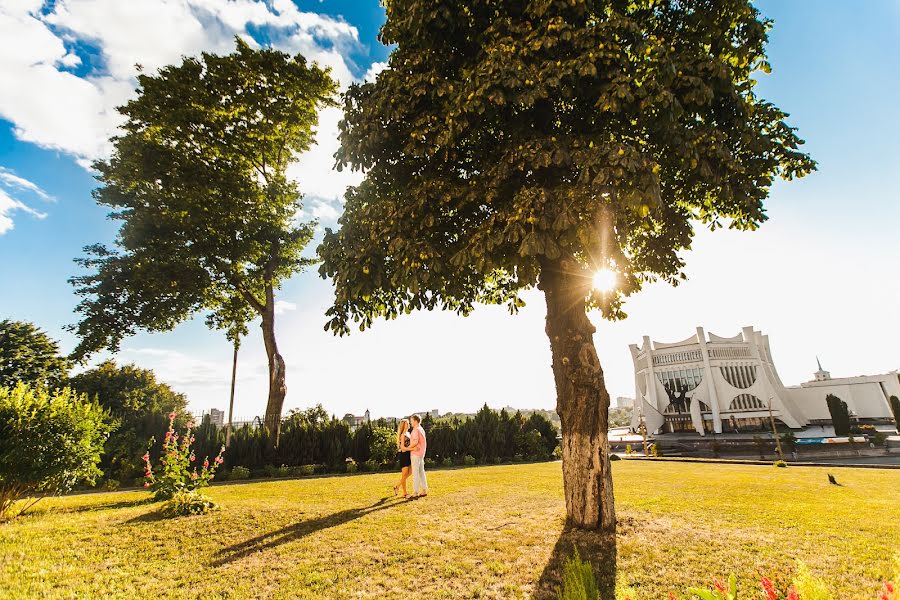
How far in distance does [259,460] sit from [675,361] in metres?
82.8

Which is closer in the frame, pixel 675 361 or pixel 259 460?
pixel 259 460

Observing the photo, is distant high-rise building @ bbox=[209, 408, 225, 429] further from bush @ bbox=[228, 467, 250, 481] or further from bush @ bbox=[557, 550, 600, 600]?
bush @ bbox=[557, 550, 600, 600]

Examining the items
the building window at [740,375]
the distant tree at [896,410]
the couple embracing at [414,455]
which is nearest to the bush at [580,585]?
the couple embracing at [414,455]

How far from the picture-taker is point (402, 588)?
497cm

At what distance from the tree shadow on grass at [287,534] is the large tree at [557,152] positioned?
3.78 meters

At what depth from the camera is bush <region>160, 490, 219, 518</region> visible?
28.1 ft

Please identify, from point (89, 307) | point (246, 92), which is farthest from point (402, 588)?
point (89, 307)

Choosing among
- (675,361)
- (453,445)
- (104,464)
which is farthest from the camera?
(675,361)

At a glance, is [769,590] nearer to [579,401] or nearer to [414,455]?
[579,401]

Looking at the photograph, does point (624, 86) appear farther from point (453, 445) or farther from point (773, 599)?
point (453, 445)

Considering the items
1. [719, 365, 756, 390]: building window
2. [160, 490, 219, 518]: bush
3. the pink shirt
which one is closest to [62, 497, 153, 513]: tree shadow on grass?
[160, 490, 219, 518]: bush

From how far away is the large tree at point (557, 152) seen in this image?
6484 millimetres

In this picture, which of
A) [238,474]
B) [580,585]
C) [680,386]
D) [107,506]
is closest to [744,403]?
[680,386]

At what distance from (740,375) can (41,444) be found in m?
91.7
